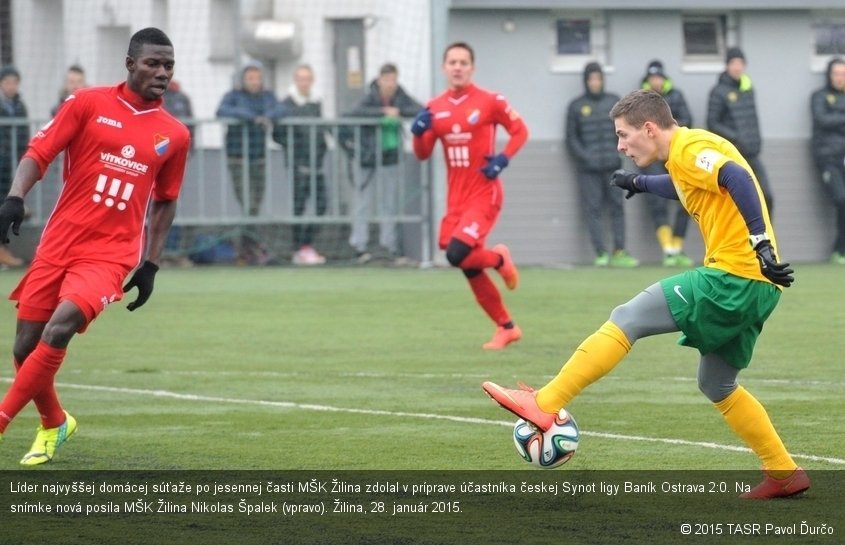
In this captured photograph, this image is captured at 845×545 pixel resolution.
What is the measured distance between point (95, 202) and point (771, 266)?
329cm

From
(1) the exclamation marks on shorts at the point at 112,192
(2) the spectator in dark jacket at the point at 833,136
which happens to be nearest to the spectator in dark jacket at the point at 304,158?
(2) the spectator in dark jacket at the point at 833,136

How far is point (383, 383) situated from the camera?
35.5ft

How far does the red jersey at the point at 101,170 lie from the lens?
25.9 ft

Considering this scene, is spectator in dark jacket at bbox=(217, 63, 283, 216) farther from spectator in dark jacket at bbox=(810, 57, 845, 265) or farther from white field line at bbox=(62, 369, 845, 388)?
white field line at bbox=(62, 369, 845, 388)

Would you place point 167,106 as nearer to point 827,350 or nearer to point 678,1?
point 678,1

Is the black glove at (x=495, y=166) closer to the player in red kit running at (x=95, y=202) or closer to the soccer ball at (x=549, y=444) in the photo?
the player in red kit running at (x=95, y=202)

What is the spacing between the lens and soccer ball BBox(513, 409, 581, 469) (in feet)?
22.0

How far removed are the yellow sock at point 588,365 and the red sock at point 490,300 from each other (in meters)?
6.31

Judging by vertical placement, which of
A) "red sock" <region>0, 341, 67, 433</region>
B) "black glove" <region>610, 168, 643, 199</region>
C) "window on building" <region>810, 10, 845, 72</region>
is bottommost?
"red sock" <region>0, 341, 67, 433</region>

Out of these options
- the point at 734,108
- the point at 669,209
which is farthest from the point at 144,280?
the point at 669,209

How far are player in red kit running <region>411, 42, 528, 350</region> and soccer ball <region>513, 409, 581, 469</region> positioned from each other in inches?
261

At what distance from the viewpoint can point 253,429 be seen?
8812 millimetres

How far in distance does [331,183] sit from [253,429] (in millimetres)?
13264

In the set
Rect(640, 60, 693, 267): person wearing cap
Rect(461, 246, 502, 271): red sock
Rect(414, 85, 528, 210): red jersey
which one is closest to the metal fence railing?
Rect(640, 60, 693, 267): person wearing cap
